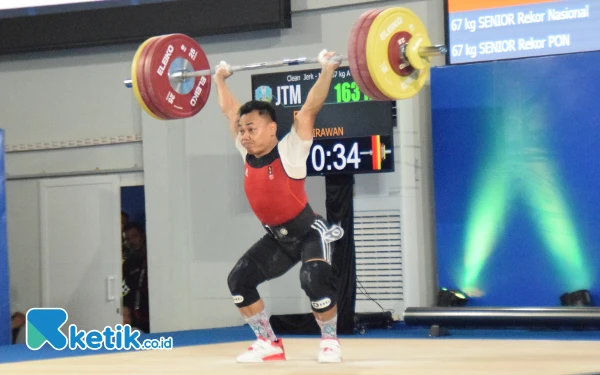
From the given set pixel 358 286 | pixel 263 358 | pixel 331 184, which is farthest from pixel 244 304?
pixel 358 286

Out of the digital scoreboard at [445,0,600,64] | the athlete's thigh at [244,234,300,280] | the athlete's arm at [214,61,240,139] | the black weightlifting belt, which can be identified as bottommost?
the athlete's thigh at [244,234,300,280]

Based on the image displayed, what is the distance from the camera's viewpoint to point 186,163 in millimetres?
7652

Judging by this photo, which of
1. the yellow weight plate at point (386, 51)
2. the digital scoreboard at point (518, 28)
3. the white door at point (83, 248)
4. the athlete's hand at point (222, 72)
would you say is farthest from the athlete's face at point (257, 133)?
the white door at point (83, 248)

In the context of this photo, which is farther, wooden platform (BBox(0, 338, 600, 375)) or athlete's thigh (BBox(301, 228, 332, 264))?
athlete's thigh (BBox(301, 228, 332, 264))

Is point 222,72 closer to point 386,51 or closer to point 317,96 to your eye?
point 317,96

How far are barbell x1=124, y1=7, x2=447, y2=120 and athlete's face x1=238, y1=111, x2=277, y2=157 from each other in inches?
11.2

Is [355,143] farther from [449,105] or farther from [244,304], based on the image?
[244,304]

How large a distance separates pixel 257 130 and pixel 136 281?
13.1 ft

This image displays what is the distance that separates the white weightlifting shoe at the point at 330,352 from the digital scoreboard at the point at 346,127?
7.13 feet

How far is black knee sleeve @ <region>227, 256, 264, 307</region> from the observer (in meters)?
4.40

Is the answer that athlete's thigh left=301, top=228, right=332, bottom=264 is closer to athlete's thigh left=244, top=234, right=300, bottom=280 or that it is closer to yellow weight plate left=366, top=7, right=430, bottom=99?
athlete's thigh left=244, top=234, right=300, bottom=280

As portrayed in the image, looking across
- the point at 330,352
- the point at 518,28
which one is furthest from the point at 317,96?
the point at 518,28

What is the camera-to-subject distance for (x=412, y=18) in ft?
14.6

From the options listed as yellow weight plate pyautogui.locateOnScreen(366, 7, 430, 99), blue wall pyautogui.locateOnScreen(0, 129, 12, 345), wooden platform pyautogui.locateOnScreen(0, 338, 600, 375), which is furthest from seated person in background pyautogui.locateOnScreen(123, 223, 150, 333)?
yellow weight plate pyautogui.locateOnScreen(366, 7, 430, 99)
